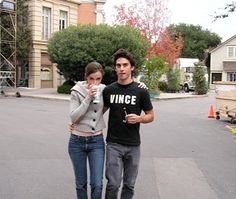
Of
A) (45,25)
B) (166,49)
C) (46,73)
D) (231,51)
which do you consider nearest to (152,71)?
(46,73)

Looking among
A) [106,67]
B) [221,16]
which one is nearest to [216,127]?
[221,16]

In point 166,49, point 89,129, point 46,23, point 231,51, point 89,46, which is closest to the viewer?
point 89,129

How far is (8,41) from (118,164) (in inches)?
1232

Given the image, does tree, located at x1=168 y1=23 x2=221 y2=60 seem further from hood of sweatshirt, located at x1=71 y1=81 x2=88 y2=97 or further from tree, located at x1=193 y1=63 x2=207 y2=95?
hood of sweatshirt, located at x1=71 y1=81 x2=88 y2=97

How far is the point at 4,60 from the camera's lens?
35000mm

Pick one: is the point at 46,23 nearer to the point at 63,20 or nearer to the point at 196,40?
the point at 63,20

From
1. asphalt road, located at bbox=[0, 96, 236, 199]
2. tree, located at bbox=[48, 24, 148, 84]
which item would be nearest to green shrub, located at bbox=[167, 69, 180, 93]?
tree, located at bbox=[48, 24, 148, 84]

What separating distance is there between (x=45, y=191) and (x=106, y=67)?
22.7 metres

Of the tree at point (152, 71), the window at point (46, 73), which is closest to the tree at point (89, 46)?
the tree at point (152, 71)

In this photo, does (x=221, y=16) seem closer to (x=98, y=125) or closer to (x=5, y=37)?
(x=98, y=125)

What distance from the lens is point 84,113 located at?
4.53m

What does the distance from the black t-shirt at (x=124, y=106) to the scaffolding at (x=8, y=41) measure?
30221mm

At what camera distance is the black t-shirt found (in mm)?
4508

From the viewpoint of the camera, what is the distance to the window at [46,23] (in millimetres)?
37406
